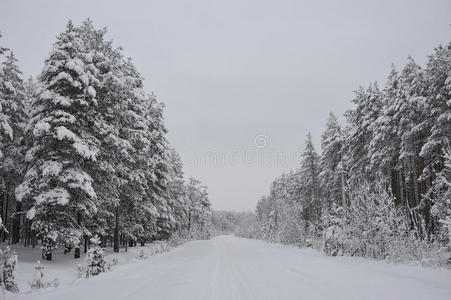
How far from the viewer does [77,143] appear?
1434 cm

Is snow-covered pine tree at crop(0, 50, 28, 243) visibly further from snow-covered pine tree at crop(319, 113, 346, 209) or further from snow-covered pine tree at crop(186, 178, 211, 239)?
snow-covered pine tree at crop(186, 178, 211, 239)

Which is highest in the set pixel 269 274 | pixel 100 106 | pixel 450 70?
pixel 450 70

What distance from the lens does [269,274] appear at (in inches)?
374

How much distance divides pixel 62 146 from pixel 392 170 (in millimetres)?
25444

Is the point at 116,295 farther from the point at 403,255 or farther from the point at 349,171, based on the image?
the point at 349,171

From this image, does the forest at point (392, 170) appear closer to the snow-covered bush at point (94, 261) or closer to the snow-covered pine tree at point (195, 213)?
the snow-covered bush at point (94, 261)

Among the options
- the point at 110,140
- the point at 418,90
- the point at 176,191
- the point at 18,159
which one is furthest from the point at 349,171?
the point at 18,159

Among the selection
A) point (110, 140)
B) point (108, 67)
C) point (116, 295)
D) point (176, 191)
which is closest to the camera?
point (116, 295)

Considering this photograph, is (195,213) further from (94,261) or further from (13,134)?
(94,261)

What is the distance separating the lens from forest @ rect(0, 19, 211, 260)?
14047 millimetres

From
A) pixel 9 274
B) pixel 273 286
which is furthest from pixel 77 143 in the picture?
pixel 273 286

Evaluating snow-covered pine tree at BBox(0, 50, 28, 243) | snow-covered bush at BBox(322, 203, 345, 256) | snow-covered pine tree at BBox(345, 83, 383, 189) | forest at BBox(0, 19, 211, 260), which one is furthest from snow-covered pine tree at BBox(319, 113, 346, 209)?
snow-covered pine tree at BBox(0, 50, 28, 243)

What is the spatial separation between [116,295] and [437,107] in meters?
21.4

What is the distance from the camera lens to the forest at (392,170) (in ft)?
40.3
